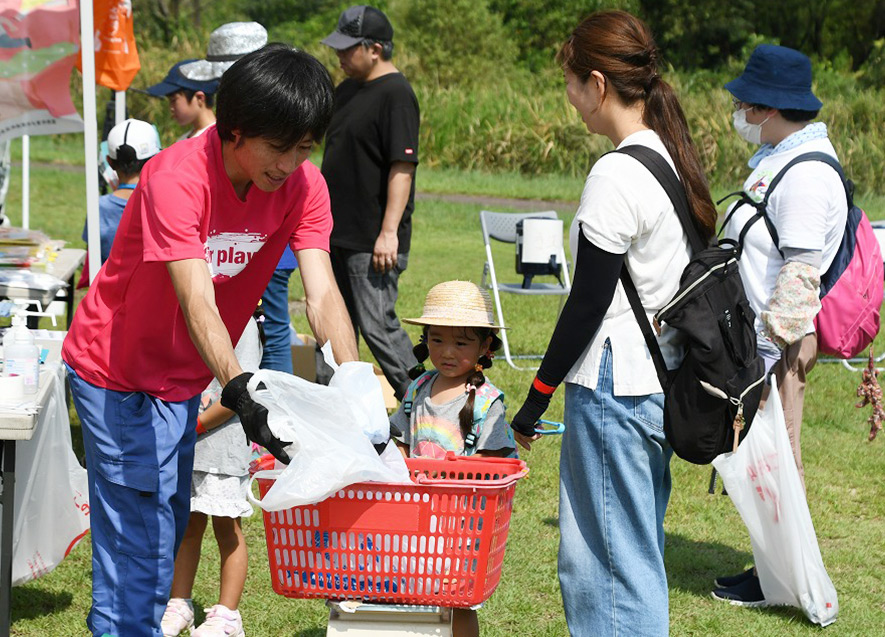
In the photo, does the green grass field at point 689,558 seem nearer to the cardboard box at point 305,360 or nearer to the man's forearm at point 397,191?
the cardboard box at point 305,360

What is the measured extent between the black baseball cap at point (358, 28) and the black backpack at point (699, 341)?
129 inches

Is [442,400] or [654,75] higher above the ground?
[654,75]

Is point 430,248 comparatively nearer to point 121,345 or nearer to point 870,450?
point 870,450

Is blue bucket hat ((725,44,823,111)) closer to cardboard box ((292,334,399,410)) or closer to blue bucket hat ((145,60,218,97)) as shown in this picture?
blue bucket hat ((145,60,218,97))

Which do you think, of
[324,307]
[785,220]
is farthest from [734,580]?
[324,307]

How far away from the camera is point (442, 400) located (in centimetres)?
378

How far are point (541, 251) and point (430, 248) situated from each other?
5.99 m

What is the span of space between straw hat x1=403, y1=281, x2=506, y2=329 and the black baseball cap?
8.26 ft

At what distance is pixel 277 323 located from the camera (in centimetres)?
546

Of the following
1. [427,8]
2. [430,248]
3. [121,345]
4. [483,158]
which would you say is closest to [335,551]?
[121,345]

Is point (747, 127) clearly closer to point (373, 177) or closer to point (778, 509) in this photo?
point (778, 509)

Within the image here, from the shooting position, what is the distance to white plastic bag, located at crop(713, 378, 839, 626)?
4.23 m

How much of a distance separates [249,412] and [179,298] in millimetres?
375

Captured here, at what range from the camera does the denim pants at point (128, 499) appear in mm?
3025
